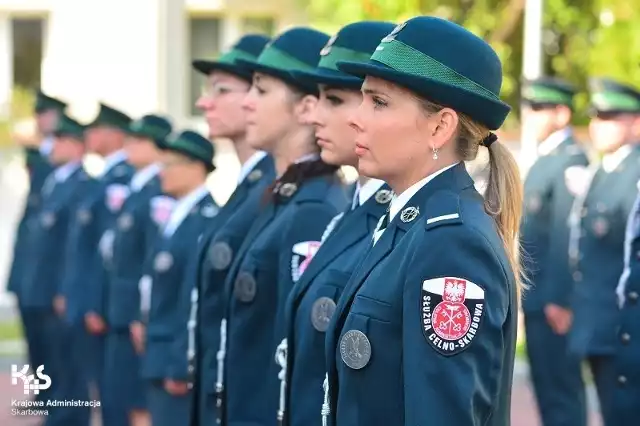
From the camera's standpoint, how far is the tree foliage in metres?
15.9

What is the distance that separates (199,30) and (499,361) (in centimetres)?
1606

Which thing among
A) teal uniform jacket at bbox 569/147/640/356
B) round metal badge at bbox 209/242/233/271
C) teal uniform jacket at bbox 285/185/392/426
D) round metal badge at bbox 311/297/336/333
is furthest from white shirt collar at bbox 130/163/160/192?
round metal badge at bbox 311/297/336/333

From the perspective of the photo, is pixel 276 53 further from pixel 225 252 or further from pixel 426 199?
pixel 426 199

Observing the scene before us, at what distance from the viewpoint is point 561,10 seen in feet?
57.9

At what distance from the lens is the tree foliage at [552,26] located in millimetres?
15852

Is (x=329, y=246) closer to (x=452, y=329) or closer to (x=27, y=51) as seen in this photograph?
(x=452, y=329)

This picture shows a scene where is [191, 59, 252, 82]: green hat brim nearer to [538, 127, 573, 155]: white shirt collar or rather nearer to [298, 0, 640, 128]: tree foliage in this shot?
[538, 127, 573, 155]: white shirt collar

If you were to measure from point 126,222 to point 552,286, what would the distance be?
9.24ft

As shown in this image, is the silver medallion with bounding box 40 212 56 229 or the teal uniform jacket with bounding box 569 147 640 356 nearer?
the teal uniform jacket with bounding box 569 147 640 356

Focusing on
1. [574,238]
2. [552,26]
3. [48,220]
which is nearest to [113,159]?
[48,220]

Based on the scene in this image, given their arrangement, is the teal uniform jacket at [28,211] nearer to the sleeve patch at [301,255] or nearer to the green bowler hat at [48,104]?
the green bowler hat at [48,104]

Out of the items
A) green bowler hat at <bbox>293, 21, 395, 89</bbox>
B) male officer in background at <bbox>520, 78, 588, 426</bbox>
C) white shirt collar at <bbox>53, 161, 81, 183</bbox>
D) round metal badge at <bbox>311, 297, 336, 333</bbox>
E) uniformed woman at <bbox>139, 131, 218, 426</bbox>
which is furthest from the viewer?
white shirt collar at <bbox>53, 161, 81, 183</bbox>

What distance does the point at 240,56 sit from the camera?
19.8 ft

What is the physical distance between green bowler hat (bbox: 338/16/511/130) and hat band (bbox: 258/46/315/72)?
1.78 metres
